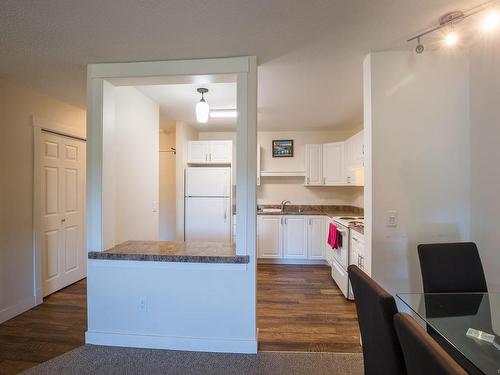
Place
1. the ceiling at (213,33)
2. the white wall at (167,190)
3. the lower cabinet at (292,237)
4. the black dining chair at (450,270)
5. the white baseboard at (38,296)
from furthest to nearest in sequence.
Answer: the white wall at (167,190), the lower cabinet at (292,237), the white baseboard at (38,296), the black dining chair at (450,270), the ceiling at (213,33)

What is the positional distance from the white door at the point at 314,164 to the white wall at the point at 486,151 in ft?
8.37

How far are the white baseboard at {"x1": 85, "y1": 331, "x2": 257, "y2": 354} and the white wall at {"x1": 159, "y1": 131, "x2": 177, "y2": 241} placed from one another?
2.93 m

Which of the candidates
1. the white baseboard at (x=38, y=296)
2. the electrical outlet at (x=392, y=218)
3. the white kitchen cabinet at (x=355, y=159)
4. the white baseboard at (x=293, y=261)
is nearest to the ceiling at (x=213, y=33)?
the white kitchen cabinet at (x=355, y=159)

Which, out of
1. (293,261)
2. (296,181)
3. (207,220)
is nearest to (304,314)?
(293,261)

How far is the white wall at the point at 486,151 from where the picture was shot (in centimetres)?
175

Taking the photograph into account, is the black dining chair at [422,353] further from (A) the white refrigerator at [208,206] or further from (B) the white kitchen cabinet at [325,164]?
(B) the white kitchen cabinet at [325,164]

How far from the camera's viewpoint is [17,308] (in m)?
2.56

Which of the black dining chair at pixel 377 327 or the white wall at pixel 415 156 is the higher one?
the white wall at pixel 415 156

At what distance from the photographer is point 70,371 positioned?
70.0 inches

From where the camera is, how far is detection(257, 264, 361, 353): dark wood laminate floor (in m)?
2.12

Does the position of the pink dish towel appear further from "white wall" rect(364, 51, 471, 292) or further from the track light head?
the track light head

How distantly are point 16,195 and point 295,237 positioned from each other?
145 inches

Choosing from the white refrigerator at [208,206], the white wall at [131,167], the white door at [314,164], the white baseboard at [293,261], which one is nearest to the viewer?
the white wall at [131,167]

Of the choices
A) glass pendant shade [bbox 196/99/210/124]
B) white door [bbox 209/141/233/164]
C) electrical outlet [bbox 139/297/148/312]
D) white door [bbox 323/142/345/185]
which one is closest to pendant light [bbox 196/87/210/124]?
glass pendant shade [bbox 196/99/210/124]
